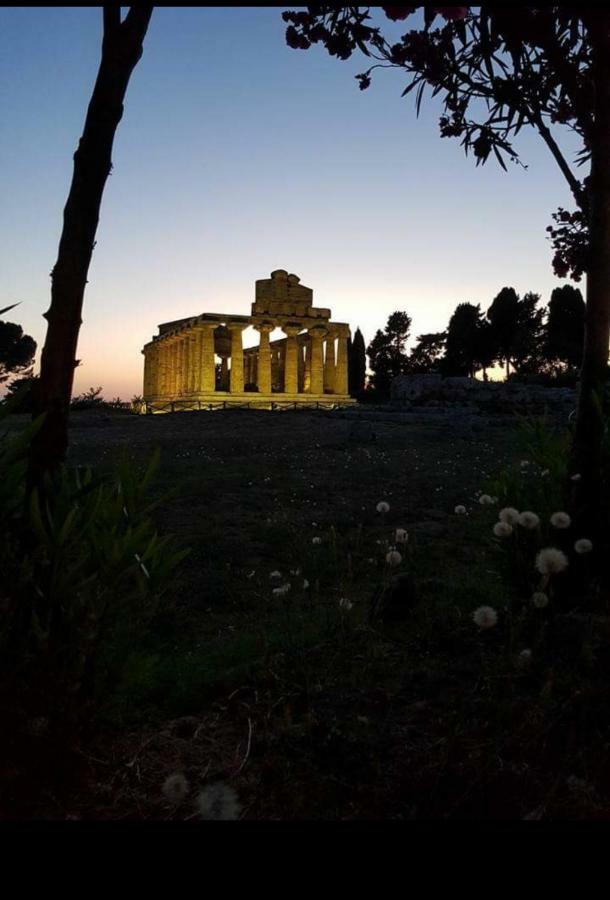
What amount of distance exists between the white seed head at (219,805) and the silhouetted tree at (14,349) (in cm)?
5334

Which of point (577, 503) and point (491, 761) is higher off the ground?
point (577, 503)

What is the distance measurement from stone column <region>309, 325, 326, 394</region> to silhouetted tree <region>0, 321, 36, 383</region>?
2284cm

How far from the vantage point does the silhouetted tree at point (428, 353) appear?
65.8m

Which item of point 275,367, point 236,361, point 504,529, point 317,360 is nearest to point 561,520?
point 504,529

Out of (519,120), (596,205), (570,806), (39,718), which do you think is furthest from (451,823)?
(519,120)

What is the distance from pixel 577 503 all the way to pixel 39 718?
3315mm

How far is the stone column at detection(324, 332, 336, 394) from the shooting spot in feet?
187

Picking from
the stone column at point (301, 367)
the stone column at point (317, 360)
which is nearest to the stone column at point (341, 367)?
the stone column at point (317, 360)

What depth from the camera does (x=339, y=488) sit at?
11.9 metres

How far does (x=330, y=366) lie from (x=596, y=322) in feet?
175

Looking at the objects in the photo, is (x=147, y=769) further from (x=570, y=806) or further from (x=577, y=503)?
(x=577, y=503)

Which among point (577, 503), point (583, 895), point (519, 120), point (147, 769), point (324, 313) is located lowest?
point (147, 769)

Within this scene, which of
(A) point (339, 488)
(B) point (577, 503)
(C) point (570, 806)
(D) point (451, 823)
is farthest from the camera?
(A) point (339, 488)

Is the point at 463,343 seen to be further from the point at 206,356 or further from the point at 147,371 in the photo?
the point at 147,371
